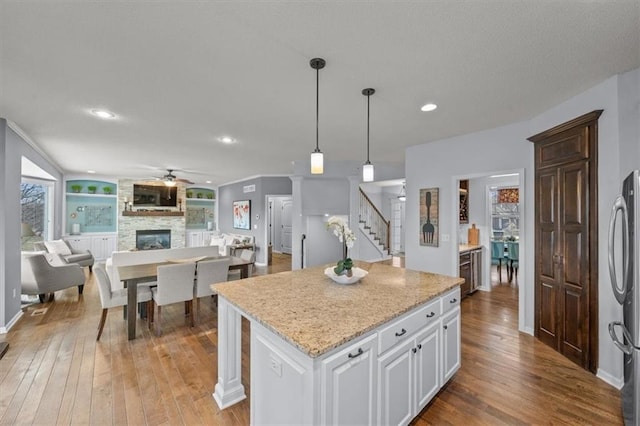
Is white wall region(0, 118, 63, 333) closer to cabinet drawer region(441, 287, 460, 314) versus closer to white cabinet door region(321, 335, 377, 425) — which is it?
white cabinet door region(321, 335, 377, 425)

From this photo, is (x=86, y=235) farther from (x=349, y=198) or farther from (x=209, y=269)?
(x=349, y=198)

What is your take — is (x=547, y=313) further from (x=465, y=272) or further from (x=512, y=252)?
(x=512, y=252)

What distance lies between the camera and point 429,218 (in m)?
4.32

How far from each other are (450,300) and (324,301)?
45.9 inches

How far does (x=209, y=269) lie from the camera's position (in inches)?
148

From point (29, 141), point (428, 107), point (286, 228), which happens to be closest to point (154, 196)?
point (286, 228)

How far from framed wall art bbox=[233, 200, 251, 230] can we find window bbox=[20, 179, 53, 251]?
4.71m

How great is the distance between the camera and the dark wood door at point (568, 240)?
2508mm

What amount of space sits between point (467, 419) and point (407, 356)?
774mm

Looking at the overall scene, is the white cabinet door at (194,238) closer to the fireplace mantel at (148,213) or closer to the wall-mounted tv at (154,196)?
the fireplace mantel at (148,213)

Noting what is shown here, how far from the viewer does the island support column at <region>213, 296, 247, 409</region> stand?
207 cm

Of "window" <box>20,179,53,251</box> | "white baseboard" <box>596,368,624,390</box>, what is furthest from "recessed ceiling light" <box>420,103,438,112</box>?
"window" <box>20,179,53,251</box>

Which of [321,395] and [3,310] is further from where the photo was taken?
[3,310]

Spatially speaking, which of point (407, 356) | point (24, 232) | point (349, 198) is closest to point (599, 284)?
point (407, 356)
